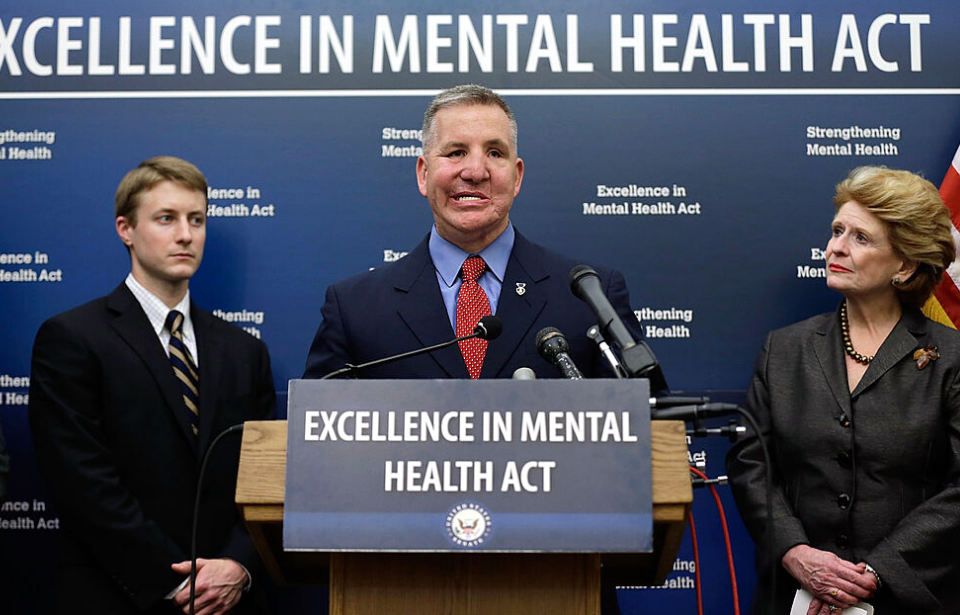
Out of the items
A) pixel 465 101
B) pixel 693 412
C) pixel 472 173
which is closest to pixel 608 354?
pixel 693 412

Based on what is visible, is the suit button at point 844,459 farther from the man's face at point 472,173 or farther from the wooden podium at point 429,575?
the wooden podium at point 429,575

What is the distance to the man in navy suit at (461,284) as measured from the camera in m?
2.34

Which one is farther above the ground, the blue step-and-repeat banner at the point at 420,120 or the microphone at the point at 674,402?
the blue step-and-repeat banner at the point at 420,120

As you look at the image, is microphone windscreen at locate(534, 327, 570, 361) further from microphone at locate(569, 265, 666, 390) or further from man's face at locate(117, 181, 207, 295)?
man's face at locate(117, 181, 207, 295)

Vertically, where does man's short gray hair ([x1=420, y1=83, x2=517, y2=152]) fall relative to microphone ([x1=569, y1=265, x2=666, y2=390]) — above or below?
above

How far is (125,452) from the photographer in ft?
9.57

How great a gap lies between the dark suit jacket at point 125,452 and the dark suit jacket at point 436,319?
0.73 metres

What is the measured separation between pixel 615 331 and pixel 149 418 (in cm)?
179

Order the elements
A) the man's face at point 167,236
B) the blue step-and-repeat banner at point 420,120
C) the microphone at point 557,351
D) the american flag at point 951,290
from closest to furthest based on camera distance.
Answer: the microphone at point 557,351
the man's face at point 167,236
the american flag at point 951,290
the blue step-and-repeat banner at point 420,120

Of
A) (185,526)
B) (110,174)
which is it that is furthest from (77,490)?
(110,174)

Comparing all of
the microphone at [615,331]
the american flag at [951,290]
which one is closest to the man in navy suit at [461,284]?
the microphone at [615,331]

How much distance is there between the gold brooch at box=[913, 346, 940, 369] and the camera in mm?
2857

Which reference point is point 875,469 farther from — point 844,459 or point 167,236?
point 167,236

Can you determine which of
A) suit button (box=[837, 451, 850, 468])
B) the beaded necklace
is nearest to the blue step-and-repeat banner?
the beaded necklace
